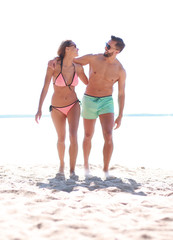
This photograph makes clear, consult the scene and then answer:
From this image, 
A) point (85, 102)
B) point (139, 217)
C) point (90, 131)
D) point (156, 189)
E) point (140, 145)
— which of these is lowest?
point (140, 145)

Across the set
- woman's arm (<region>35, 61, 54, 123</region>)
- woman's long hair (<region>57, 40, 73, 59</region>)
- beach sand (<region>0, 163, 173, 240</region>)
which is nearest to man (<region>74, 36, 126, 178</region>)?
woman's long hair (<region>57, 40, 73, 59</region>)

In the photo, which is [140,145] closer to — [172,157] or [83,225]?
[172,157]

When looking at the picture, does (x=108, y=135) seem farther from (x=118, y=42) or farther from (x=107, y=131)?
(x=118, y=42)

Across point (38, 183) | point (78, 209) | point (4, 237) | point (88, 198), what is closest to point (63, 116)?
→ point (38, 183)

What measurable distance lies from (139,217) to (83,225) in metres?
0.57

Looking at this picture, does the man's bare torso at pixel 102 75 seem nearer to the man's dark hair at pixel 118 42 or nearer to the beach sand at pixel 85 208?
the man's dark hair at pixel 118 42

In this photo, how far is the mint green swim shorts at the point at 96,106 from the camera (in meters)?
5.02

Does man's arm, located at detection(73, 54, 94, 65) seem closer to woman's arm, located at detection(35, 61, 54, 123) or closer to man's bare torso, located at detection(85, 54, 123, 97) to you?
man's bare torso, located at detection(85, 54, 123, 97)

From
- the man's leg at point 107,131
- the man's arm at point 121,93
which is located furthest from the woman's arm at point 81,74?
the man's leg at point 107,131

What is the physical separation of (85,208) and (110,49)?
268 centimetres

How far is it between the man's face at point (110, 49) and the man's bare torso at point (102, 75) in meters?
0.11

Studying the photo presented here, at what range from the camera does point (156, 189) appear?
4.34m

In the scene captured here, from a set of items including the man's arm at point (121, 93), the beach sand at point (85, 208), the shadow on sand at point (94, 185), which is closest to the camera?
the beach sand at point (85, 208)

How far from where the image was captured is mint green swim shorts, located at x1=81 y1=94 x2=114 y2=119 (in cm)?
502
